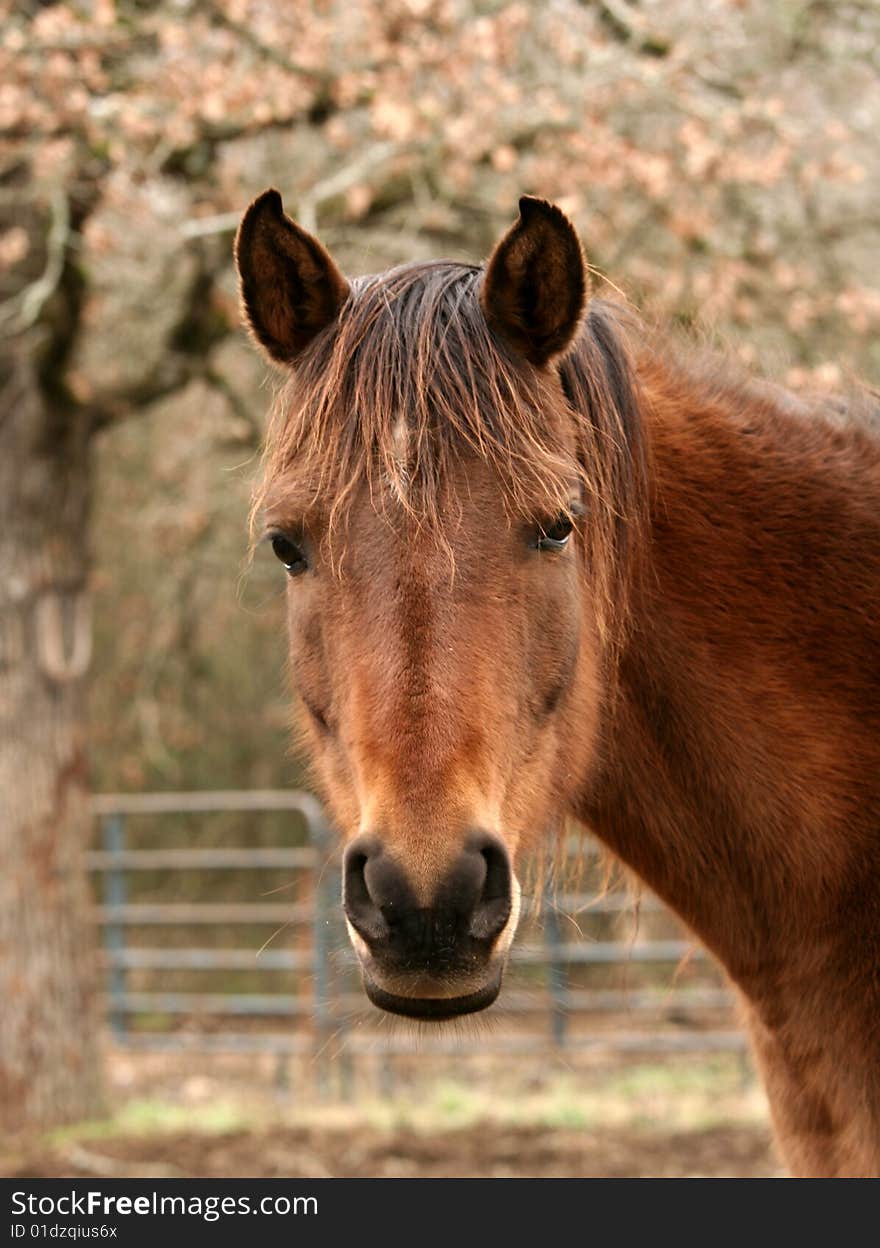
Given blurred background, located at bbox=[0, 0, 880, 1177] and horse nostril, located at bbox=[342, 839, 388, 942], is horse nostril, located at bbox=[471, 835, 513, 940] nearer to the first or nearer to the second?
horse nostril, located at bbox=[342, 839, 388, 942]

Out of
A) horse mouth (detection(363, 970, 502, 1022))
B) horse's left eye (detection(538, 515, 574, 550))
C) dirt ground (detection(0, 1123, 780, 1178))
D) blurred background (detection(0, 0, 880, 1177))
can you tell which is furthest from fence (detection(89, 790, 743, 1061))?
horse mouth (detection(363, 970, 502, 1022))

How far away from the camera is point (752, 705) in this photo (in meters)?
2.82

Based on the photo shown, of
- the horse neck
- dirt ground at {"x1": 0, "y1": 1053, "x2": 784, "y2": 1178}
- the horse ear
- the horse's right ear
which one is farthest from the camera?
dirt ground at {"x1": 0, "y1": 1053, "x2": 784, "y2": 1178}

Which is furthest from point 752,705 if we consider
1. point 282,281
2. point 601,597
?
point 282,281

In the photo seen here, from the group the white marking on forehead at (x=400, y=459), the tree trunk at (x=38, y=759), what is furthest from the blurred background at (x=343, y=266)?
the white marking on forehead at (x=400, y=459)

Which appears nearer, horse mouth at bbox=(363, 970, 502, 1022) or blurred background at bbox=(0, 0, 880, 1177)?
horse mouth at bbox=(363, 970, 502, 1022)

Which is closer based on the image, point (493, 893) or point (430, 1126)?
point (493, 893)

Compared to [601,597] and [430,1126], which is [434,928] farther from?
[430,1126]

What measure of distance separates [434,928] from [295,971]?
39.5 ft

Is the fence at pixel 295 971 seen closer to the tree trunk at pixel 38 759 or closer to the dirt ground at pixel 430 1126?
the dirt ground at pixel 430 1126

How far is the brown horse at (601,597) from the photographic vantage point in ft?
8.07

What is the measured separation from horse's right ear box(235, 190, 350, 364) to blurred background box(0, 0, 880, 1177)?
270 cm

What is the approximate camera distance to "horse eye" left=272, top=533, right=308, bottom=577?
2.68m

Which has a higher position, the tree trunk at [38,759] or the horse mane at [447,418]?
the horse mane at [447,418]
